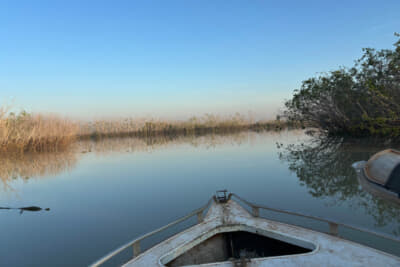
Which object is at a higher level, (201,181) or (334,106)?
(334,106)

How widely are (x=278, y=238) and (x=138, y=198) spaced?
5470mm

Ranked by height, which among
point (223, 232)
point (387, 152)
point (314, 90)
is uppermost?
point (314, 90)

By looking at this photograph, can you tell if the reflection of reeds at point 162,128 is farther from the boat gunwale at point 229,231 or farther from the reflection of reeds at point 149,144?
the boat gunwale at point 229,231

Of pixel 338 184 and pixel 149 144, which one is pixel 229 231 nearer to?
pixel 338 184

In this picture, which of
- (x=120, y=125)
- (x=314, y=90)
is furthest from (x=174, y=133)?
(x=314, y=90)

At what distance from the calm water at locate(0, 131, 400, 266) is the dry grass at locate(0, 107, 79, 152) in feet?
22.9

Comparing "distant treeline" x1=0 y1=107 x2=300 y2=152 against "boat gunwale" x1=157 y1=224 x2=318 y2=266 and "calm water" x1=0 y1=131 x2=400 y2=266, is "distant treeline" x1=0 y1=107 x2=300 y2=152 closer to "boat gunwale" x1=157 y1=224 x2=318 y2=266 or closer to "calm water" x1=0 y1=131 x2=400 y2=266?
"calm water" x1=0 y1=131 x2=400 y2=266

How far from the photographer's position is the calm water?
473 cm

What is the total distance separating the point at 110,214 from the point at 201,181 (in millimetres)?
3896

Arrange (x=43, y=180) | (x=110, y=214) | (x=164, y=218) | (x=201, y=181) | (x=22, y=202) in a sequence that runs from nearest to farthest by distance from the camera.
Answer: (x=164, y=218) → (x=110, y=214) → (x=22, y=202) → (x=201, y=181) → (x=43, y=180)

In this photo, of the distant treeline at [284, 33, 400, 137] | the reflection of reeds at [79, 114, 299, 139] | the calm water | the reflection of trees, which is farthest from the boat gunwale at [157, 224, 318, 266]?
the reflection of reeds at [79, 114, 299, 139]

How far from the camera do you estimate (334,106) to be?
64.3 ft

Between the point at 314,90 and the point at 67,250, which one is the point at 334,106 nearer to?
the point at 314,90

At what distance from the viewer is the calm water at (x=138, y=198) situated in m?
4.73
